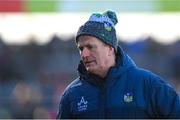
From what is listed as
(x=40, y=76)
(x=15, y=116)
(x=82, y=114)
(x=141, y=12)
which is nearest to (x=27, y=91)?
(x=15, y=116)

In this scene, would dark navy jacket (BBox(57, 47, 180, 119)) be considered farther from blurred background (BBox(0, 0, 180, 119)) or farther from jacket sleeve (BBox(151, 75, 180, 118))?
blurred background (BBox(0, 0, 180, 119))

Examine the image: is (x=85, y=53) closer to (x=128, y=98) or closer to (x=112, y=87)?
(x=112, y=87)

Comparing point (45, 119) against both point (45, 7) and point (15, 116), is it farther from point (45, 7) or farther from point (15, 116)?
point (45, 7)

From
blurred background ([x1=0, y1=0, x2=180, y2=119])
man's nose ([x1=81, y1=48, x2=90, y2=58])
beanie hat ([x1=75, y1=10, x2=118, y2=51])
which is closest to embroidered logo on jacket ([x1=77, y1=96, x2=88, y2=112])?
man's nose ([x1=81, y1=48, x2=90, y2=58])

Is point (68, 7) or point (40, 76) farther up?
point (68, 7)

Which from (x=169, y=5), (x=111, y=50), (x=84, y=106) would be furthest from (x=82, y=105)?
(x=169, y=5)

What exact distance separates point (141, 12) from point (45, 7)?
6.40 feet

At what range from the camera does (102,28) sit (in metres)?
6.25

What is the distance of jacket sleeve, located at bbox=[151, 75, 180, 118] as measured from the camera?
19.7 ft

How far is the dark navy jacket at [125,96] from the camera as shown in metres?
5.99

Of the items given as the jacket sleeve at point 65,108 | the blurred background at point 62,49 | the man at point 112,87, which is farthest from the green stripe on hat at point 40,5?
the man at point 112,87

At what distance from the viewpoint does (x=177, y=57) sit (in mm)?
17094

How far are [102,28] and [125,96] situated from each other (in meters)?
0.57

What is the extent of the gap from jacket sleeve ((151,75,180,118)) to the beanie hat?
429 mm
